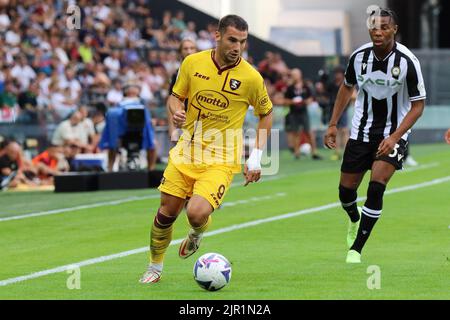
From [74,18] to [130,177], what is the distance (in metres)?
7.31

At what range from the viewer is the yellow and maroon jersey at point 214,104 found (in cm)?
1064

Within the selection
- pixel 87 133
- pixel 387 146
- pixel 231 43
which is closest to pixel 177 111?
pixel 231 43

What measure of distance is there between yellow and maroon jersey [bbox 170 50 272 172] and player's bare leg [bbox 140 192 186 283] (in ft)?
1.16

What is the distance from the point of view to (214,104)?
1066cm

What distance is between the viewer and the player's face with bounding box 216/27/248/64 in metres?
10.4

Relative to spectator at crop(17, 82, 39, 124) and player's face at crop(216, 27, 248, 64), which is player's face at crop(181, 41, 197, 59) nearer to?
player's face at crop(216, 27, 248, 64)

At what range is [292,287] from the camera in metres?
10.3

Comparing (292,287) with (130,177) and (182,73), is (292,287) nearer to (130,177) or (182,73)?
(182,73)

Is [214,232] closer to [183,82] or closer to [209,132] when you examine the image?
[209,132]

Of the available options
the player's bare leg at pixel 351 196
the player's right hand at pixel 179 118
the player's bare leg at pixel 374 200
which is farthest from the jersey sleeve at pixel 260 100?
the player's bare leg at pixel 351 196

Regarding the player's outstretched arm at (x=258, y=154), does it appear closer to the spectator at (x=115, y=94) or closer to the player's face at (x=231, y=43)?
the player's face at (x=231, y=43)

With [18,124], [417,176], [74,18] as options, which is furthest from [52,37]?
[417,176]

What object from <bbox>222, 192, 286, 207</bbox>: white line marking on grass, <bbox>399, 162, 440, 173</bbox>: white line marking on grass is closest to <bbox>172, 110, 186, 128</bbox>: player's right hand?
<bbox>222, 192, 286, 207</bbox>: white line marking on grass
